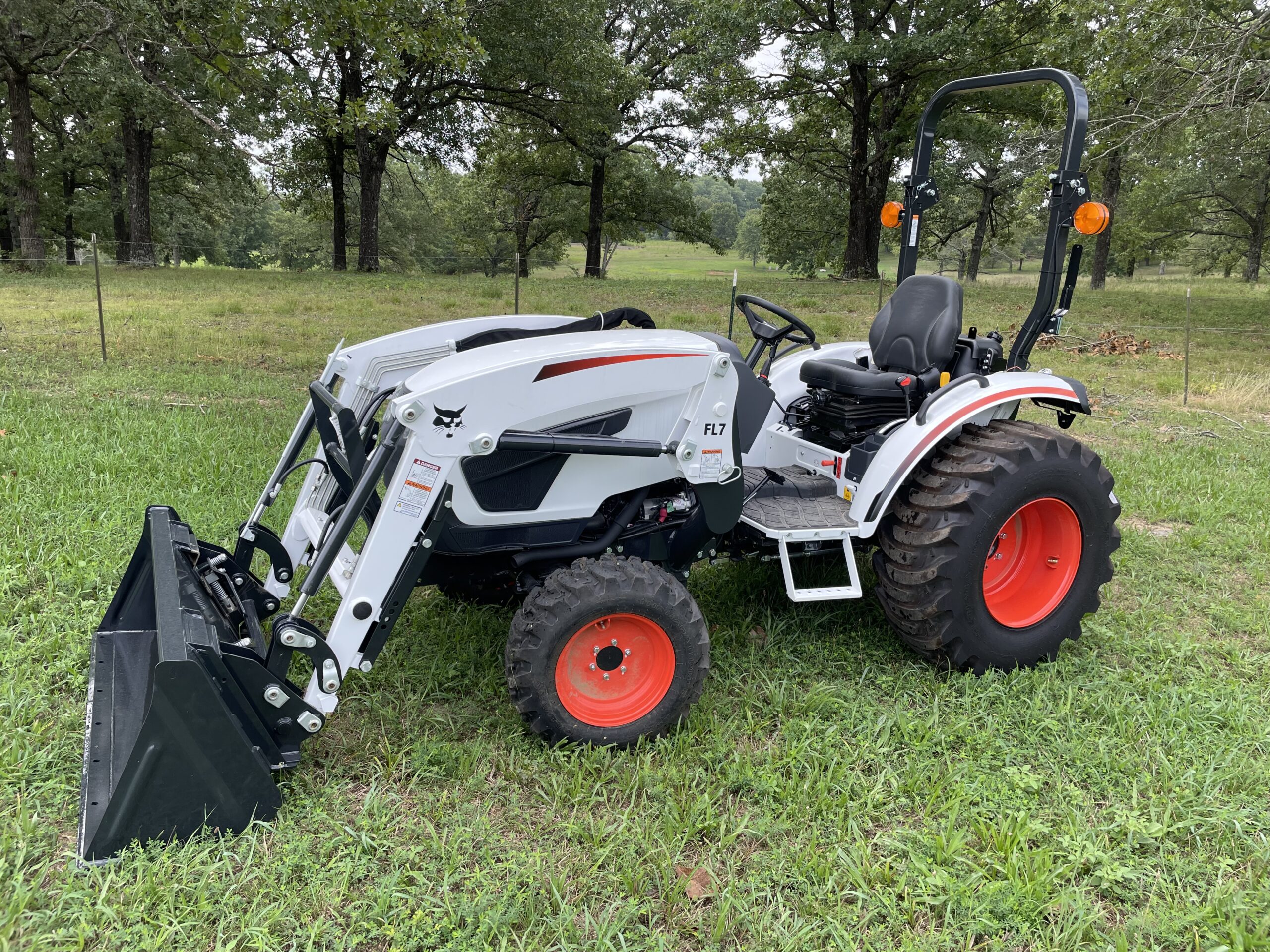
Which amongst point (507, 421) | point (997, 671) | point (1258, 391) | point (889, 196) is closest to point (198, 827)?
point (507, 421)

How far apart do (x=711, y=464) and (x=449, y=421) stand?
91 centimetres

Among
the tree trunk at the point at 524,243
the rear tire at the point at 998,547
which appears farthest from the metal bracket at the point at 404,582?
the tree trunk at the point at 524,243

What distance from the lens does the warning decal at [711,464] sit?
286 cm

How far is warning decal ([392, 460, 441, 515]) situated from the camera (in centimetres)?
246

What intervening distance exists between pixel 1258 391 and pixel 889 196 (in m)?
15.5

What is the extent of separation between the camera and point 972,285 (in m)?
19.0

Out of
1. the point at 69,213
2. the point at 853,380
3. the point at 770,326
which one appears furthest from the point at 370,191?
the point at 853,380

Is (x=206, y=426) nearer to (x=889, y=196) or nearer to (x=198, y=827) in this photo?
(x=198, y=827)

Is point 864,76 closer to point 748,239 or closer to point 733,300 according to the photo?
point 733,300

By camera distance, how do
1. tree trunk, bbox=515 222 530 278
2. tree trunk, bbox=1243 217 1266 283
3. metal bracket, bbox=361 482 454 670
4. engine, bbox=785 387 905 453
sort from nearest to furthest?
metal bracket, bbox=361 482 454 670, engine, bbox=785 387 905 453, tree trunk, bbox=1243 217 1266 283, tree trunk, bbox=515 222 530 278

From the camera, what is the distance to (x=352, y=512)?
8.04ft

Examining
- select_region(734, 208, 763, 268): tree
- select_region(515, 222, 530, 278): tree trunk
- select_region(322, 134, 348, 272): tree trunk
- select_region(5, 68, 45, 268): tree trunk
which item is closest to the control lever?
select_region(5, 68, 45, 268): tree trunk

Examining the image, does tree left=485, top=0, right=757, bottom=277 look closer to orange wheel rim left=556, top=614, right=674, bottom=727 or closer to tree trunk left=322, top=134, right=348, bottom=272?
tree trunk left=322, top=134, right=348, bottom=272

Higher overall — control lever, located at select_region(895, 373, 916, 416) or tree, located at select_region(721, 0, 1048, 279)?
tree, located at select_region(721, 0, 1048, 279)
